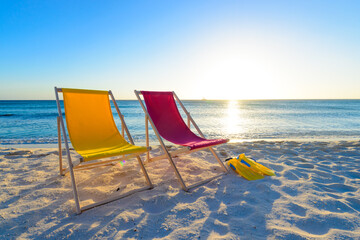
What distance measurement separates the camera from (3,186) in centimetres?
237

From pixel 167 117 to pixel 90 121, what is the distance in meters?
1.07

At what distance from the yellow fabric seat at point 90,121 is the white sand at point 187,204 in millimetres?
448

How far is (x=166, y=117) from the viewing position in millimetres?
3225

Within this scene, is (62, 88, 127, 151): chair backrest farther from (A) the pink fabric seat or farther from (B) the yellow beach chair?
(A) the pink fabric seat

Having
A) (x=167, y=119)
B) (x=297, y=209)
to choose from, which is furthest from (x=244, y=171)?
(x=167, y=119)

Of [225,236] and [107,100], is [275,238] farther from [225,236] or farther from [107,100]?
[107,100]

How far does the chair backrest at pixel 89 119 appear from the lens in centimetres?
255

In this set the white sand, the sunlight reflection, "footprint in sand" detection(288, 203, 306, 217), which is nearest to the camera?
the white sand

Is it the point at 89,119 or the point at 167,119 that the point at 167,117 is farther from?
the point at 89,119

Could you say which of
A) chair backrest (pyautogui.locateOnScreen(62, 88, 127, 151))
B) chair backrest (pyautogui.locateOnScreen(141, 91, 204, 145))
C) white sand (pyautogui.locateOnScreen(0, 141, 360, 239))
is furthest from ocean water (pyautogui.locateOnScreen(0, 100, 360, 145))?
white sand (pyautogui.locateOnScreen(0, 141, 360, 239))

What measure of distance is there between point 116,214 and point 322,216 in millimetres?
1672

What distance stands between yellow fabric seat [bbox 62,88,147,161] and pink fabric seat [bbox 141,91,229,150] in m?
0.54

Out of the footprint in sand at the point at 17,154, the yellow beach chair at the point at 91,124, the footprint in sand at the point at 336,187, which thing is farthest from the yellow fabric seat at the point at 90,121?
the footprint in sand at the point at 336,187

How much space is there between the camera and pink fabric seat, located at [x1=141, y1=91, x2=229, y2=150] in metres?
2.94
